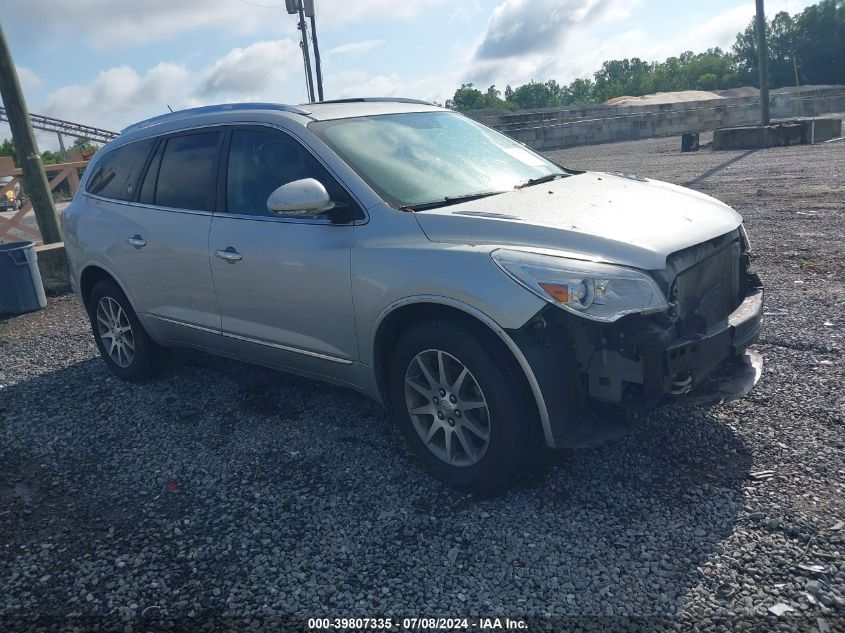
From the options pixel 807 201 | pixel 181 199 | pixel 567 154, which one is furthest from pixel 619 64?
pixel 181 199

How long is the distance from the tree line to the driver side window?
62.3 metres

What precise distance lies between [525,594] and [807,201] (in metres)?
10.2

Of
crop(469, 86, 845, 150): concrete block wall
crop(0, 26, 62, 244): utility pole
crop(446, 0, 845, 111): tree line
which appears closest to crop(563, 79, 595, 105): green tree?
crop(446, 0, 845, 111): tree line

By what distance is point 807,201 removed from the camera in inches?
438

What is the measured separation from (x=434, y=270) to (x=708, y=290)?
1374 millimetres

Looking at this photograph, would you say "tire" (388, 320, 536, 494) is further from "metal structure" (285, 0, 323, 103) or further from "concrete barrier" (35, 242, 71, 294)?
"metal structure" (285, 0, 323, 103)

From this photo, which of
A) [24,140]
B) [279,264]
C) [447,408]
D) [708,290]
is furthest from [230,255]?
[24,140]

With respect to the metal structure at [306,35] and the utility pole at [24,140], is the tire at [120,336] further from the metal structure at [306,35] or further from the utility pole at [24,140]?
the metal structure at [306,35]

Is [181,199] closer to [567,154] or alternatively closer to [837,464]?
[837,464]

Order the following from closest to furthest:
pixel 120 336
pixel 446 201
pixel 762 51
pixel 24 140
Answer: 1. pixel 446 201
2. pixel 120 336
3. pixel 24 140
4. pixel 762 51

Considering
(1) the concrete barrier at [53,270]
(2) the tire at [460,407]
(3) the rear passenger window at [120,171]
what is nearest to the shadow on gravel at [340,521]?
(2) the tire at [460,407]

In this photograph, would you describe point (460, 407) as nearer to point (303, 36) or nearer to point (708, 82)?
point (303, 36)

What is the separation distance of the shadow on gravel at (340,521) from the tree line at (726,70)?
62975 mm

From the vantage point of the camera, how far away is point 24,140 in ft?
33.4
